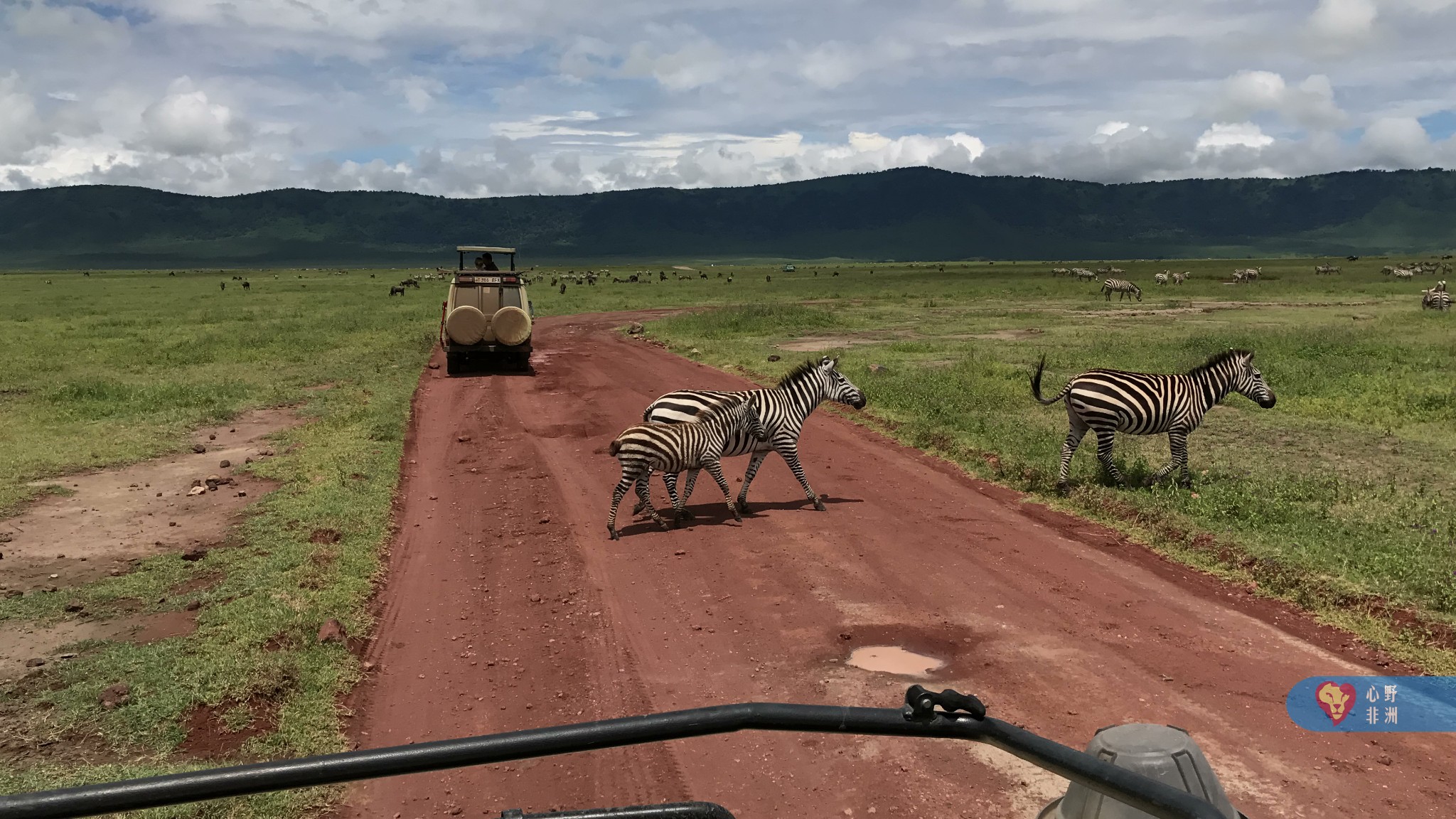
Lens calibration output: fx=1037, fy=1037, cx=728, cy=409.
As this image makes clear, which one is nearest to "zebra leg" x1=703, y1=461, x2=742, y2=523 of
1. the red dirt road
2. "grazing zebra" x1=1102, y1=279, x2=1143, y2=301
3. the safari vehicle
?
the red dirt road

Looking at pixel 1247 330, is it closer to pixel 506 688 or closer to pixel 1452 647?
pixel 1452 647

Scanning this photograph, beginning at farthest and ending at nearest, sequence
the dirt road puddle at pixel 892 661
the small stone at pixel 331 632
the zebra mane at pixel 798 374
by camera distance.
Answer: the zebra mane at pixel 798 374 < the small stone at pixel 331 632 < the dirt road puddle at pixel 892 661

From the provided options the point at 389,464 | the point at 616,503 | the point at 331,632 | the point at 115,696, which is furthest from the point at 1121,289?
the point at 115,696

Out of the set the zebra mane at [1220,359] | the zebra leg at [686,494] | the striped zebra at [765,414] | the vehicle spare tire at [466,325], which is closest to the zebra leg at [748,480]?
the striped zebra at [765,414]

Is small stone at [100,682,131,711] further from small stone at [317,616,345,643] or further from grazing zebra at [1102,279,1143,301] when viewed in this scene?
grazing zebra at [1102,279,1143,301]

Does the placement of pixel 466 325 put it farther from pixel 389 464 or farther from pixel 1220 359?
pixel 1220 359

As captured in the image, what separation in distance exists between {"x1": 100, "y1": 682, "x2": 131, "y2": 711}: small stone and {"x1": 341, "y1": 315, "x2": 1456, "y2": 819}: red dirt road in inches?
65.8

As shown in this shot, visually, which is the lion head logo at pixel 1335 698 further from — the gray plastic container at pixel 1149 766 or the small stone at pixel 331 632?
the small stone at pixel 331 632

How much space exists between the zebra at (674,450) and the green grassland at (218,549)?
2956 mm

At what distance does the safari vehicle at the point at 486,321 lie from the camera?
2619 cm

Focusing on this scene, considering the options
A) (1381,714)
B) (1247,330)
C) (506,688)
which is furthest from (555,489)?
(1247,330)

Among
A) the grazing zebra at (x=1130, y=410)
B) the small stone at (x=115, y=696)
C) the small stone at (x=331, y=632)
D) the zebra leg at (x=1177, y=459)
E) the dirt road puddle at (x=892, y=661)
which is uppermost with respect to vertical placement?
the grazing zebra at (x=1130, y=410)

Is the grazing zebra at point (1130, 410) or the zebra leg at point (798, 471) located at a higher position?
A: the grazing zebra at point (1130, 410)

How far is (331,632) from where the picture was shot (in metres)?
8.90
